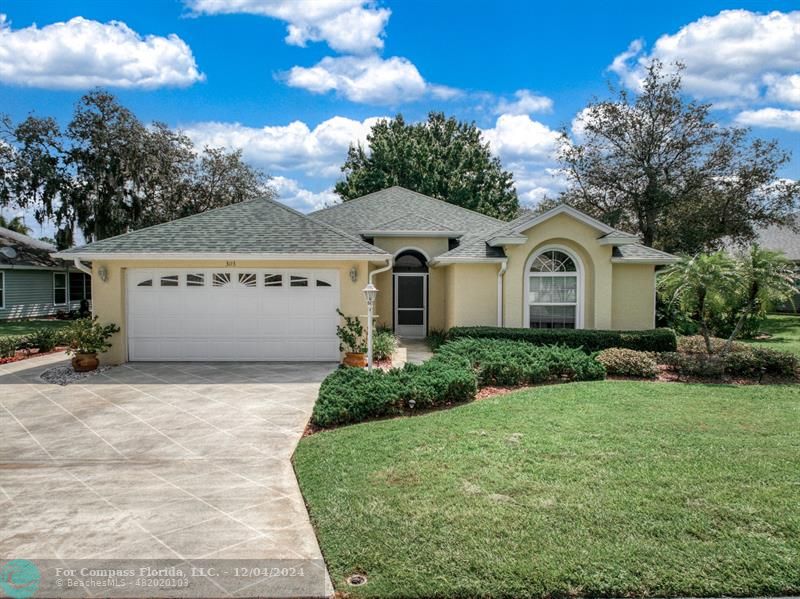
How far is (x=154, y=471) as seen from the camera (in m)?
6.04

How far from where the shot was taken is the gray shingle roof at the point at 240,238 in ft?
41.6

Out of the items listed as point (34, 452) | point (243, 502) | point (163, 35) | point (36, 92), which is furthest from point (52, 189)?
point (243, 502)

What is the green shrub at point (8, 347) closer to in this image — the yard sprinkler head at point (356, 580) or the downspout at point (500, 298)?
the downspout at point (500, 298)

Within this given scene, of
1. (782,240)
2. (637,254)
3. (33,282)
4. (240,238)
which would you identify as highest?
(782,240)

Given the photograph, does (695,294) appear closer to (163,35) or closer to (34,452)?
(34,452)

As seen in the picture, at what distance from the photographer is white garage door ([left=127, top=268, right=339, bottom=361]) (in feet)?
43.5

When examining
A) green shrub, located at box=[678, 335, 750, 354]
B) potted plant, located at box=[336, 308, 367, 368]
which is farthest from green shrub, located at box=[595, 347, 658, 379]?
potted plant, located at box=[336, 308, 367, 368]

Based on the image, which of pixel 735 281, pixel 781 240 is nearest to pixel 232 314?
pixel 735 281

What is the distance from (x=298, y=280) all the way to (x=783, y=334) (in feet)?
65.3

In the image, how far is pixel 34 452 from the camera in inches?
264

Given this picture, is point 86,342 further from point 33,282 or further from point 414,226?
point 33,282

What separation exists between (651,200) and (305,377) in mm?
20237

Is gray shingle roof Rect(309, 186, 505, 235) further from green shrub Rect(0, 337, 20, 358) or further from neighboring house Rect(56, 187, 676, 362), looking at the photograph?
green shrub Rect(0, 337, 20, 358)

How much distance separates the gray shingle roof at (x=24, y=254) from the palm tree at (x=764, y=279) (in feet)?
92.3
